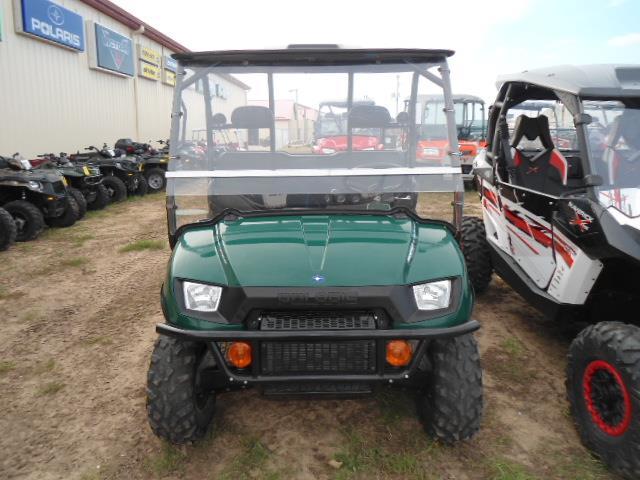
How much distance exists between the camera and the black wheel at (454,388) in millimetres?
2225

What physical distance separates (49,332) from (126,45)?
12579 millimetres

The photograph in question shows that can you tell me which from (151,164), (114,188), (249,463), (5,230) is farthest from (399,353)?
(151,164)

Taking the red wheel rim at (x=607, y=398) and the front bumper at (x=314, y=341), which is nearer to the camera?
the front bumper at (x=314, y=341)

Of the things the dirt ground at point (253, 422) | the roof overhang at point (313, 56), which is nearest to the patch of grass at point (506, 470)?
the dirt ground at point (253, 422)

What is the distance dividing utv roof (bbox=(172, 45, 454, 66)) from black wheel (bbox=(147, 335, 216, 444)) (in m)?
1.50

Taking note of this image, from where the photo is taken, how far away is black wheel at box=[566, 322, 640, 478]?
2.11 metres

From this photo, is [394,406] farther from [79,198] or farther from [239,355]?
[79,198]

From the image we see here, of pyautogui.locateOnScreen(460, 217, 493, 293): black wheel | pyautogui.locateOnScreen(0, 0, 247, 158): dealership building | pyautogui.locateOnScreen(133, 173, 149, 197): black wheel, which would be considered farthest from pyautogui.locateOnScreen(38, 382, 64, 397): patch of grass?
pyautogui.locateOnScreen(133, 173, 149, 197): black wheel

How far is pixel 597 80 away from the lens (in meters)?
2.80

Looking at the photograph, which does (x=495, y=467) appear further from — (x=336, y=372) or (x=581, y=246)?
(x=581, y=246)

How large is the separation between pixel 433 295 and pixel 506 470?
887mm

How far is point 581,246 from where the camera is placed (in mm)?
2756

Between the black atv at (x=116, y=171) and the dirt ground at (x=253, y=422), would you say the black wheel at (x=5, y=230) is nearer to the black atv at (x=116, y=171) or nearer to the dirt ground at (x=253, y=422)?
the dirt ground at (x=253, y=422)

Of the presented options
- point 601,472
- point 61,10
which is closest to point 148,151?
point 61,10
